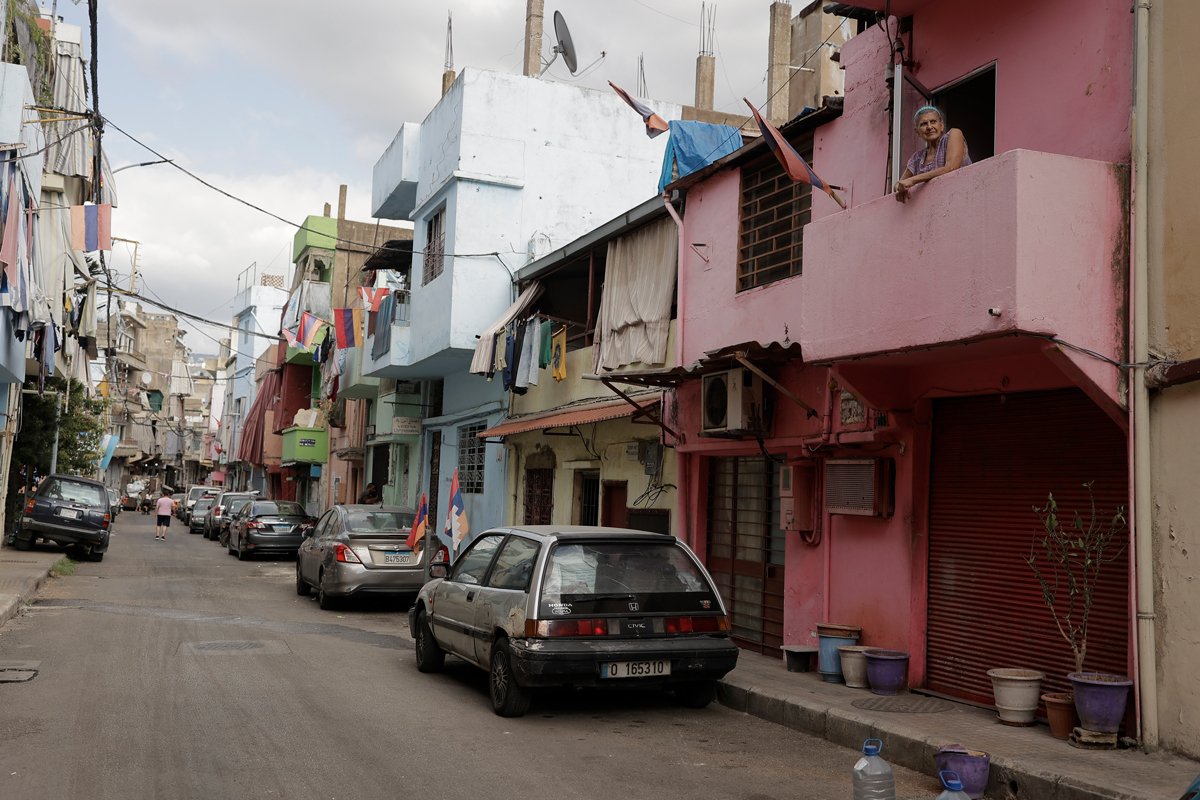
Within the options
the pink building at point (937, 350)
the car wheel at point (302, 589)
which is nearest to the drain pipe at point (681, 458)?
the pink building at point (937, 350)

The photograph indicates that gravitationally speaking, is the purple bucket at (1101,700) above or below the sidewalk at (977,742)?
above

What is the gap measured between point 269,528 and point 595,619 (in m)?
19.7

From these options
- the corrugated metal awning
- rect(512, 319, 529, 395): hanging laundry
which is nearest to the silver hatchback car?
the corrugated metal awning

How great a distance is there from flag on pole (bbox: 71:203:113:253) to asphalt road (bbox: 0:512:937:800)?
341 inches

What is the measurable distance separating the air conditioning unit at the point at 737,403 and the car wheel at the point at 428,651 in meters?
3.74

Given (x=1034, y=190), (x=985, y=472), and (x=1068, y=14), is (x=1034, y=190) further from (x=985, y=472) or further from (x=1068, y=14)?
(x=985, y=472)

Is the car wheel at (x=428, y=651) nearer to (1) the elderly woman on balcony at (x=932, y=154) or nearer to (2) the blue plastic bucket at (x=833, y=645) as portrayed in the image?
(2) the blue plastic bucket at (x=833, y=645)

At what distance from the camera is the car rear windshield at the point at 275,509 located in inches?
1046

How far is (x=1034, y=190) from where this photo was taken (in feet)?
22.0

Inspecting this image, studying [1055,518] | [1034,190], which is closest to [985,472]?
[1055,518]

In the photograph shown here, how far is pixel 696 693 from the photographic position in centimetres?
875

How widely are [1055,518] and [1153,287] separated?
1709 millimetres

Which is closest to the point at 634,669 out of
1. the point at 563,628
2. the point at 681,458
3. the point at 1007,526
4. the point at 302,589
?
the point at 563,628

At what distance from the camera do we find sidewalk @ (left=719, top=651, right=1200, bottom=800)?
5828mm
